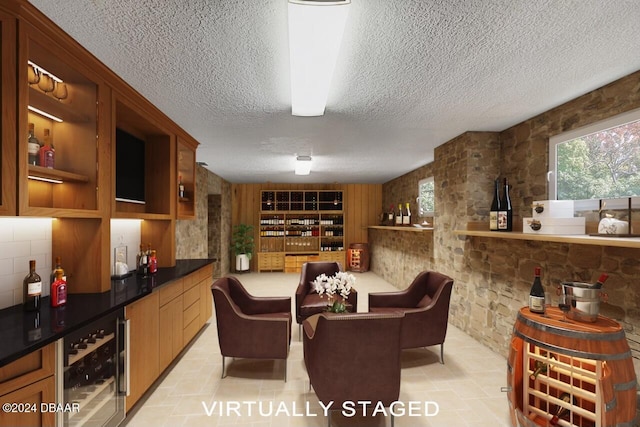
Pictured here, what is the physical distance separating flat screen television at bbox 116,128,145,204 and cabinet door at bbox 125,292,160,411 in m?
1.11

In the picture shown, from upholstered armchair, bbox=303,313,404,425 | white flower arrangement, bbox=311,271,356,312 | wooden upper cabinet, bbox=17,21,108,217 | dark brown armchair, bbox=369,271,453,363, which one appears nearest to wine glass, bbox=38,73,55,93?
wooden upper cabinet, bbox=17,21,108,217

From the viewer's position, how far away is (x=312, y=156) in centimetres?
500

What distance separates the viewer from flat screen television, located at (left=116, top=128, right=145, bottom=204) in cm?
283

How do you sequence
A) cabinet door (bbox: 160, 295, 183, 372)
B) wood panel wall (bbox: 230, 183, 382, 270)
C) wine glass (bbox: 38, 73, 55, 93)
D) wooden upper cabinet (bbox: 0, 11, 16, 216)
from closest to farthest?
1. wooden upper cabinet (bbox: 0, 11, 16, 216)
2. wine glass (bbox: 38, 73, 55, 93)
3. cabinet door (bbox: 160, 295, 183, 372)
4. wood panel wall (bbox: 230, 183, 382, 270)

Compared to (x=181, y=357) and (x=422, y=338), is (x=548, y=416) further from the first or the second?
(x=181, y=357)

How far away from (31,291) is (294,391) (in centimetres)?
204

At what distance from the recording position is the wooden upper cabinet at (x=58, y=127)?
63.0 inches

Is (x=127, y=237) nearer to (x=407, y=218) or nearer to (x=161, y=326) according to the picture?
(x=161, y=326)

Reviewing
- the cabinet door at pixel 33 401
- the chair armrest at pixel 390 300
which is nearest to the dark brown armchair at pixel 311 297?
the chair armrest at pixel 390 300

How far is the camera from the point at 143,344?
2.33 m

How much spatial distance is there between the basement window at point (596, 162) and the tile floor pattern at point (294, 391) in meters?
1.84

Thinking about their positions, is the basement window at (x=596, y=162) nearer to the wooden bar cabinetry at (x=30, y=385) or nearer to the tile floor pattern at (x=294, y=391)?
the tile floor pattern at (x=294, y=391)

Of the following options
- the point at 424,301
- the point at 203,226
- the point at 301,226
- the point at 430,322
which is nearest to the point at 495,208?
the point at 424,301

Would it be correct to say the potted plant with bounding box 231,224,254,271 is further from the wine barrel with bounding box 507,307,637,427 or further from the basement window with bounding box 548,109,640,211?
the wine barrel with bounding box 507,307,637,427
